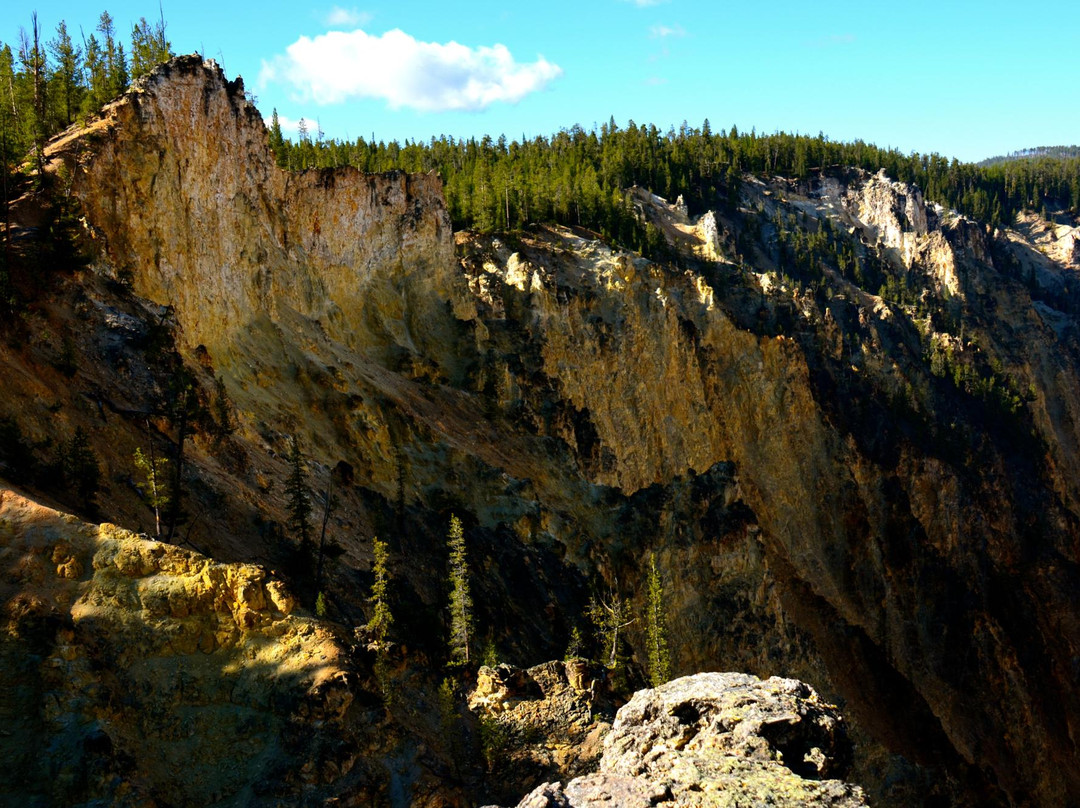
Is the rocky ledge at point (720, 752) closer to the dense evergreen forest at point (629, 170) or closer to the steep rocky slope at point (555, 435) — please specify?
the steep rocky slope at point (555, 435)

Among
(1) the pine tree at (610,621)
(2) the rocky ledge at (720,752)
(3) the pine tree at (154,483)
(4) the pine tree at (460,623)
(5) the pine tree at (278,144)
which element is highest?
(5) the pine tree at (278,144)

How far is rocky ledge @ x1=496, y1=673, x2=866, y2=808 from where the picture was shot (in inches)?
508

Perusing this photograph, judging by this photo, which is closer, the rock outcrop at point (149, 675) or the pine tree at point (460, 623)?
the rock outcrop at point (149, 675)

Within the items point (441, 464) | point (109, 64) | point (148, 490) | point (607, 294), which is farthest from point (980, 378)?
point (148, 490)

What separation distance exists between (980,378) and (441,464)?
3012 inches

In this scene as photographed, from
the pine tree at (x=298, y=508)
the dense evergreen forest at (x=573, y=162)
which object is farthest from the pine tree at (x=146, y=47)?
the pine tree at (x=298, y=508)

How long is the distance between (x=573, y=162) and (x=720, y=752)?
9253 centimetres

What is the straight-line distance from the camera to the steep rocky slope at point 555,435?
30234 mm

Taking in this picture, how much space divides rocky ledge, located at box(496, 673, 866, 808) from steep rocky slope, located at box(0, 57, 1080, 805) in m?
8.83

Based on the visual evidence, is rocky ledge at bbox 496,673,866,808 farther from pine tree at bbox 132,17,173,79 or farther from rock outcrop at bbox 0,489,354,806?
pine tree at bbox 132,17,173,79

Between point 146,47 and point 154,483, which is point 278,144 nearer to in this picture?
point 146,47

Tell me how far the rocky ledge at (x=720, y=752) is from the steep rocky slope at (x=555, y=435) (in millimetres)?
8828

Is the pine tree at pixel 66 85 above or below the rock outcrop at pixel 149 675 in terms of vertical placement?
above

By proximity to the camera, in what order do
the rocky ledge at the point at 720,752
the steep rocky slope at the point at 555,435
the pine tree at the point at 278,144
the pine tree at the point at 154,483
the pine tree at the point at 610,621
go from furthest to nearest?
the pine tree at the point at 278,144 < the steep rocky slope at the point at 555,435 < the pine tree at the point at 610,621 < the pine tree at the point at 154,483 < the rocky ledge at the point at 720,752
